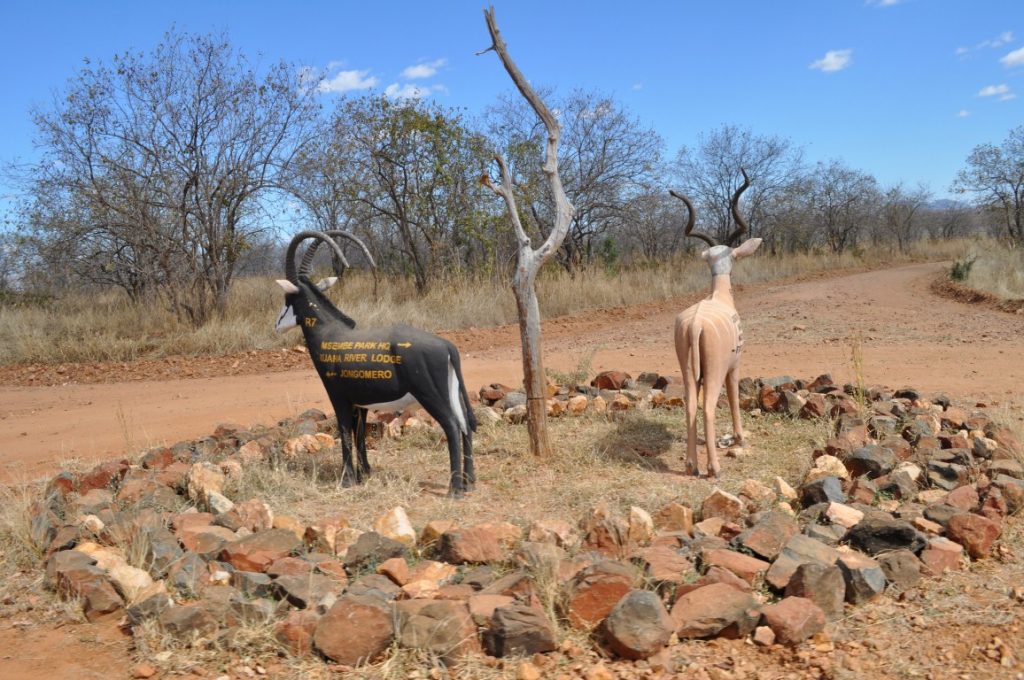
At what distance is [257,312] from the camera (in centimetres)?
1391

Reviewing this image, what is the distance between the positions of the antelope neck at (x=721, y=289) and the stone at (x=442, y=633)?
10.5 ft

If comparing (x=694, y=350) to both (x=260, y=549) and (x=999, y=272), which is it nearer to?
(x=260, y=549)

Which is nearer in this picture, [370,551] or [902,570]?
[902,570]

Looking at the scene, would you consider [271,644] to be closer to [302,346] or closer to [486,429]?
[486,429]

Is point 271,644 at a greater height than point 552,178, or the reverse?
point 552,178

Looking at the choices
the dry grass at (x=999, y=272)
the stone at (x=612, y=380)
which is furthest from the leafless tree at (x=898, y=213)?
the stone at (x=612, y=380)

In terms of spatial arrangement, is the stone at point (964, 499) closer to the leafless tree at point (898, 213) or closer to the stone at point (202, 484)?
the stone at point (202, 484)

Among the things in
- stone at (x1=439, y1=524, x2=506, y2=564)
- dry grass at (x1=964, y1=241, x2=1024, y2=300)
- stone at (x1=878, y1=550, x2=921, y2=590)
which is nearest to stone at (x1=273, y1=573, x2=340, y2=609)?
stone at (x1=439, y1=524, x2=506, y2=564)

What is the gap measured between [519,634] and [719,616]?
775mm

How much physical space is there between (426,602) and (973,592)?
7.58 ft

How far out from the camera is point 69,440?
705 centimetres

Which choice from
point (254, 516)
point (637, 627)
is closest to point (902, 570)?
point (637, 627)

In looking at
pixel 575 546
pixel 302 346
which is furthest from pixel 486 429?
pixel 302 346

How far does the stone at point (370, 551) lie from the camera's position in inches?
148
